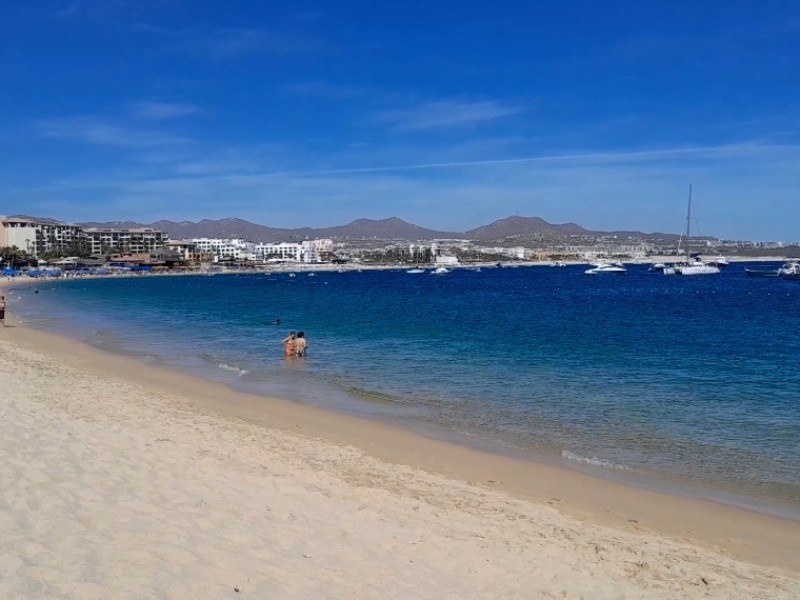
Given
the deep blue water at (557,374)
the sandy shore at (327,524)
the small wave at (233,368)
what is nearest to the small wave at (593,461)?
the deep blue water at (557,374)

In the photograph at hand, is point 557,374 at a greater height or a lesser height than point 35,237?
lesser

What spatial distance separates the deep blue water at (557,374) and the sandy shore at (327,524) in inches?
83.7

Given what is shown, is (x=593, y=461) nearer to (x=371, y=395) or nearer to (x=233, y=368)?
(x=371, y=395)

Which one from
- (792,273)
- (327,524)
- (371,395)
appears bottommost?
(371,395)

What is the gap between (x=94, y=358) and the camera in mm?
24344

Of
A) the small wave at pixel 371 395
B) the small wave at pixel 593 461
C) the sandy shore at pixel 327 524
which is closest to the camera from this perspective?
A: the sandy shore at pixel 327 524

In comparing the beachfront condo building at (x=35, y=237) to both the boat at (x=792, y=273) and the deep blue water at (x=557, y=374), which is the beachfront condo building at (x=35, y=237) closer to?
the deep blue water at (x=557, y=374)

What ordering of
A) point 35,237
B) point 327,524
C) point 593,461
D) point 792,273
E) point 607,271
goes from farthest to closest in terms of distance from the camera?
point 35,237 → point 607,271 → point 792,273 → point 593,461 → point 327,524

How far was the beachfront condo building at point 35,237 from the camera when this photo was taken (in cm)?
16562

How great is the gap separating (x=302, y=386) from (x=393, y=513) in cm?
1149

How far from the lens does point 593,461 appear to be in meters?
11.9

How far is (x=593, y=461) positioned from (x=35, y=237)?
185960 millimetres

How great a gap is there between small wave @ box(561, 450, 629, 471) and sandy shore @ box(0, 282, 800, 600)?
961 mm

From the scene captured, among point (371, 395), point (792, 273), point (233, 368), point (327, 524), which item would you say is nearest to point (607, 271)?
point (792, 273)
